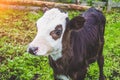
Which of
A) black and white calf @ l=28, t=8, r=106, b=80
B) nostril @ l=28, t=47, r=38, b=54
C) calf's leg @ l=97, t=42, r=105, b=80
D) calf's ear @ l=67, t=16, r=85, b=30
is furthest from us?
calf's leg @ l=97, t=42, r=105, b=80

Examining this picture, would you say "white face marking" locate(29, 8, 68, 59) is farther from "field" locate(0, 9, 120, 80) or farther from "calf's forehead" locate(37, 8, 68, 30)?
"field" locate(0, 9, 120, 80)

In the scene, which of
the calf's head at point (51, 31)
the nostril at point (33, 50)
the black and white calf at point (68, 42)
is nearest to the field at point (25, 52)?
the black and white calf at point (68, 42)

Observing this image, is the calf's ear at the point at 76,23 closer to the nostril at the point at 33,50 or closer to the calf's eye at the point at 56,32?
the calf's eye at the point at 56,32

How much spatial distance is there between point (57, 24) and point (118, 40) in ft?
16.9

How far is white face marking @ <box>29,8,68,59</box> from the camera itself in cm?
504

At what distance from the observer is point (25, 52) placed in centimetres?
906

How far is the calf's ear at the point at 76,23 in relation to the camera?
5309 millimetres

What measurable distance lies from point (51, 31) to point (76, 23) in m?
0.44

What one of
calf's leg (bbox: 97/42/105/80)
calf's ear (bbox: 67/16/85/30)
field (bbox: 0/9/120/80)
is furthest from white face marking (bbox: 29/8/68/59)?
field (bbox: 0/9/120/80)

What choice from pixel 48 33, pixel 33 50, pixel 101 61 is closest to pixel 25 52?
pixel 101 61

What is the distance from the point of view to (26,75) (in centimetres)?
785

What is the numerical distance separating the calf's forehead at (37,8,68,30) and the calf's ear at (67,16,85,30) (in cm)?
11

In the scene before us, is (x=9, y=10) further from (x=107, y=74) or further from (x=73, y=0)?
(x=107, y=74)

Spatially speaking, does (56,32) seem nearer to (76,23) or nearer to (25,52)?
(76,23)
